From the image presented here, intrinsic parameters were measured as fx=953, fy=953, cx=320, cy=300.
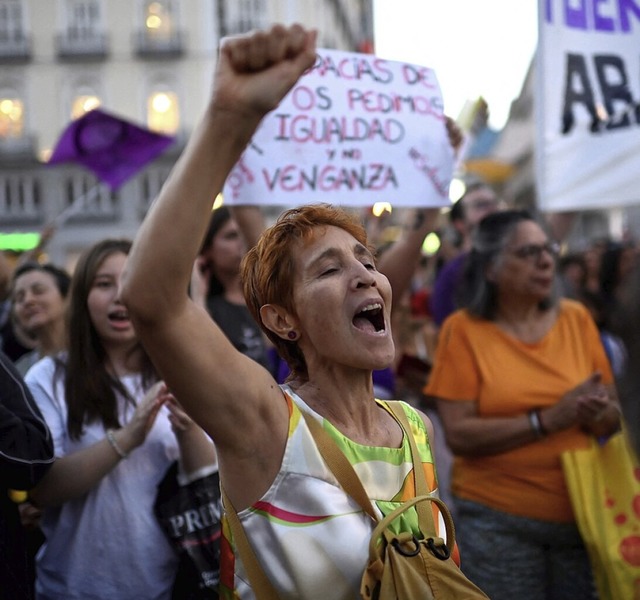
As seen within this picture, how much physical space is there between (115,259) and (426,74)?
1.88m

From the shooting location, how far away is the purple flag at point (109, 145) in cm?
714

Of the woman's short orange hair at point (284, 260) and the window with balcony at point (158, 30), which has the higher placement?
the window with balcony at point (158, 30)

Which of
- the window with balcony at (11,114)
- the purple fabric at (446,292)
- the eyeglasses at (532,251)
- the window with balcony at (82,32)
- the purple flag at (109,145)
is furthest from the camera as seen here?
the window with balcony at (11,114)

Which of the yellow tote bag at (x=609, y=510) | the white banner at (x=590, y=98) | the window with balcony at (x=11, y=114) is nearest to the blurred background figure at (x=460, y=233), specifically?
the white banner at (x=590, y=98)

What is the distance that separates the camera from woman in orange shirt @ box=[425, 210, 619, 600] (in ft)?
11.2

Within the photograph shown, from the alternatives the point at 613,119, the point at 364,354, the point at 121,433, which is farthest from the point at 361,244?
the point at 613,119

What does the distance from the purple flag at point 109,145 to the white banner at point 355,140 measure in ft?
10.0

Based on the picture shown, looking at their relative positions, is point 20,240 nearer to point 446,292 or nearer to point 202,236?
point 446,292

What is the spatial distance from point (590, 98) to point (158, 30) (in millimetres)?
36543

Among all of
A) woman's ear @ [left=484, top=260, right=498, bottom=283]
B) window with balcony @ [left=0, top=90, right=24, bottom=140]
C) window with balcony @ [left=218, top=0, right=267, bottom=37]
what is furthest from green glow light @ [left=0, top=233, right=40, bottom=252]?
woman's ear @ [left=484, top=260, right=498, bottom=283]

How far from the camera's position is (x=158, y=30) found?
38.7 meters

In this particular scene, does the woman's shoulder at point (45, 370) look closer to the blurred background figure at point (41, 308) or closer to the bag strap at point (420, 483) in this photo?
the blurred background figure at point (41, 308)

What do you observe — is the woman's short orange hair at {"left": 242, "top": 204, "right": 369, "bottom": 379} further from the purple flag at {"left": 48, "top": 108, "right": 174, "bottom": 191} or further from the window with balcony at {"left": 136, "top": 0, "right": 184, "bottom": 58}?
the window with balcony at {"left": 136, "top": 0, "right": 184, "bottom": 58}

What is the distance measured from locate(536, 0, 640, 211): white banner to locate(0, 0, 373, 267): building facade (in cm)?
3480
